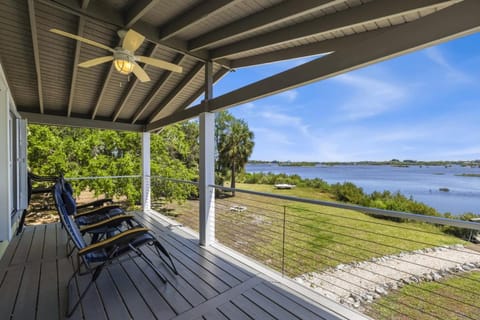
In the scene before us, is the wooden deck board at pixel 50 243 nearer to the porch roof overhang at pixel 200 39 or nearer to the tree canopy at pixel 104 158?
the porch roof overhang at pixel 200 39

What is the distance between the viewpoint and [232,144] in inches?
692

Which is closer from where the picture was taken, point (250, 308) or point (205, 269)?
point (250, 308)

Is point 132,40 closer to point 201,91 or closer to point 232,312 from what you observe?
point 201,91

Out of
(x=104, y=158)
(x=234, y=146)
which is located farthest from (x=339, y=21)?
(x=234, y=146)

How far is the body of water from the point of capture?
9271 mm

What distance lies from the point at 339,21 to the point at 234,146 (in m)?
15.3

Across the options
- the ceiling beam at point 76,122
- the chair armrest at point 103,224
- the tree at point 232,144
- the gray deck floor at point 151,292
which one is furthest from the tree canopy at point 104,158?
the chair armrest at point 103,224

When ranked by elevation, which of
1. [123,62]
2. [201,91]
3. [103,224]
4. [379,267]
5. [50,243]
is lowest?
[379,267]

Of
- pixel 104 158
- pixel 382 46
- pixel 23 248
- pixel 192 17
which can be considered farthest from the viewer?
pixel 104 158

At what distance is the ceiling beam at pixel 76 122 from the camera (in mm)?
4881

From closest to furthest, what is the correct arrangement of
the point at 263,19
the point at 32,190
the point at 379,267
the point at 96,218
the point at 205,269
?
the point at 263,19
the point at 205,269
the point at 96,218
the point at 32,190
the point at 379,267

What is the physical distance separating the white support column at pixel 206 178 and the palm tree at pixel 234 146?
45.0 ft

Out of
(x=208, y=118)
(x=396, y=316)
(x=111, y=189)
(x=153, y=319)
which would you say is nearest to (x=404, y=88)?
(x=396, y=316)

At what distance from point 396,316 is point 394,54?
614 cm
